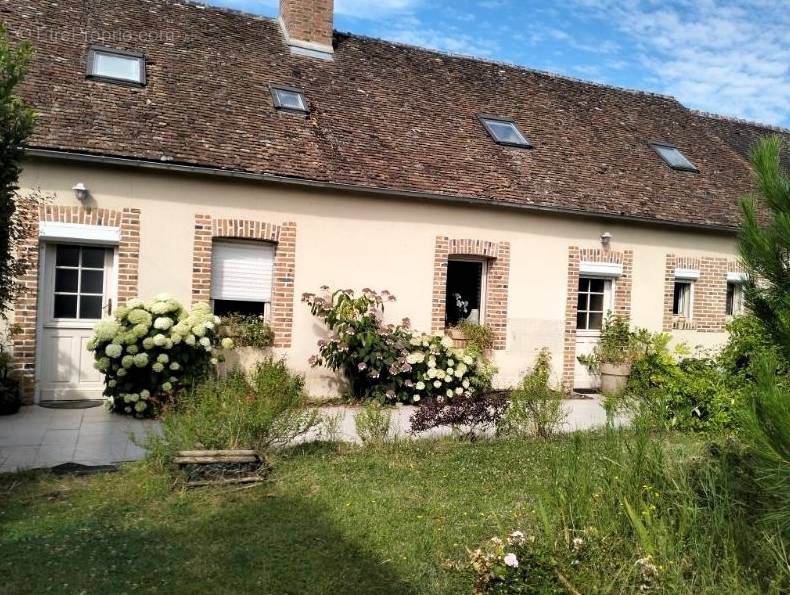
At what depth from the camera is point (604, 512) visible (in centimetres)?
403

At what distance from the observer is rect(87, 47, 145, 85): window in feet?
32.9

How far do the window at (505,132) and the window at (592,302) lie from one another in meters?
2.68

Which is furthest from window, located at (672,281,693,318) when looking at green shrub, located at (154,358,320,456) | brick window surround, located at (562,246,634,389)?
green shrub, located at (154,358,320,456)

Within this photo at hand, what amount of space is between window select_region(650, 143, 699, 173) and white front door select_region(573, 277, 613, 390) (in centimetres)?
330

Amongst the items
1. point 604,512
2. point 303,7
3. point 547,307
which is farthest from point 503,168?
point 604,512

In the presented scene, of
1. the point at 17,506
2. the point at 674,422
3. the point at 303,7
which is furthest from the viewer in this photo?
the point at 303,7

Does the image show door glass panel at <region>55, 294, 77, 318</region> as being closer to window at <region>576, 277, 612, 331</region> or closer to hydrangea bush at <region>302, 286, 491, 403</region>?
hydrangea bush at <region>302, 286, 491, 403</region>

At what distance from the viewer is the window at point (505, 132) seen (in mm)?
12547

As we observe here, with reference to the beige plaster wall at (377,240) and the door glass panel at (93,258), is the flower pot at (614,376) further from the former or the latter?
the door glass panel at (93,258)

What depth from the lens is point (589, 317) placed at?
1269cm

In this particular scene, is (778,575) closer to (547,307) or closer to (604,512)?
(604,512)

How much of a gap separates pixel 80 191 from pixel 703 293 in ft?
35.8

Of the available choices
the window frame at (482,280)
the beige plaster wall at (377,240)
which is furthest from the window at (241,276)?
the window frame at (482,280)

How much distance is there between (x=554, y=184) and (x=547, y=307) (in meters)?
2.10
